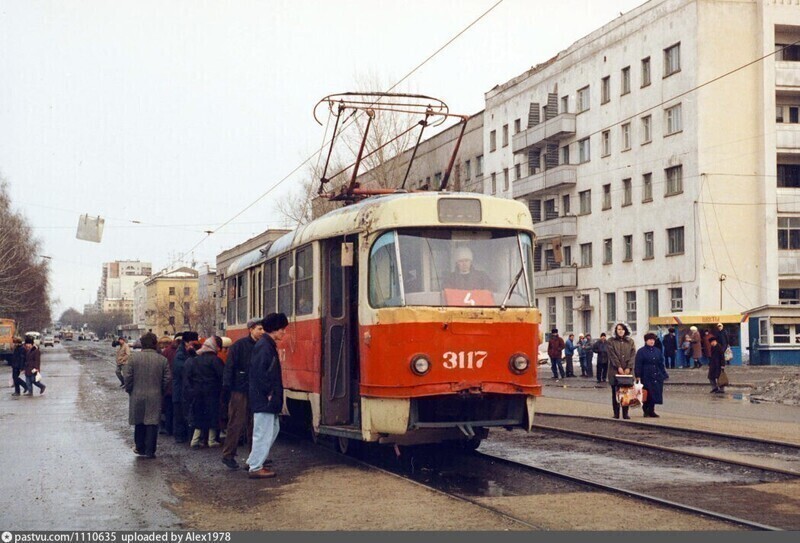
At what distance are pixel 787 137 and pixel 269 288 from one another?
34.1 meters

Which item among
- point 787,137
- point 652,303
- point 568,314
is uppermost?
point 787,137

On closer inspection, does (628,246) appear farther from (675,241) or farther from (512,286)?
(512,286)

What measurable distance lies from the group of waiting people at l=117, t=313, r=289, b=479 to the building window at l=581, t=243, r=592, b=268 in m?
38.6

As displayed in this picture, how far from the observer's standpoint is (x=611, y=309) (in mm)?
51031

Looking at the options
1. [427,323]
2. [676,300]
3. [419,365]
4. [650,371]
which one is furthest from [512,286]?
[676,300]

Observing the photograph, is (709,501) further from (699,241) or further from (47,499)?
(699,241)

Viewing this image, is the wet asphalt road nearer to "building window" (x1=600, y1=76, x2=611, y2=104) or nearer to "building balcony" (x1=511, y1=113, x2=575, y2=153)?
"building window" (x1=600, y1=76, x2=611, y2=104)

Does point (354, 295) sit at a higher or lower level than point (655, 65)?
lower

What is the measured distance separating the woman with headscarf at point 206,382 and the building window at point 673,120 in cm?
3453

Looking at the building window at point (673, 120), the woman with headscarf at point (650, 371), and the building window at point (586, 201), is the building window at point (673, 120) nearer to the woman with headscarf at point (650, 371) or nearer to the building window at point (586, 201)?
the building window at point (586, 201)

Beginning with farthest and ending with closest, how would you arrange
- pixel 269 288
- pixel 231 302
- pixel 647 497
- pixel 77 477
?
pixel 231 302, pixel 269 288, pixel 77 477, pixel 647 497

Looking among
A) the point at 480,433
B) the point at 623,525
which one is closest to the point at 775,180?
the point at 480,433

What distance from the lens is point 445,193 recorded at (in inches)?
457

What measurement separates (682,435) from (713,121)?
99.9 feet
